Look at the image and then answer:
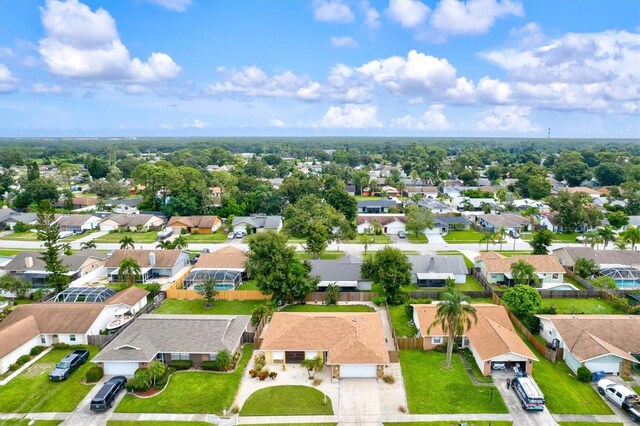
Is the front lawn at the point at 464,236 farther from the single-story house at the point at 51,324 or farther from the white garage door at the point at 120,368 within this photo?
the white garage door at the point at 120,368

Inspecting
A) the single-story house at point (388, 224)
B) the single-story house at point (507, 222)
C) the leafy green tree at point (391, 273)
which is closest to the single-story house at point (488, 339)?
the leafy green tree at point (391, 273)

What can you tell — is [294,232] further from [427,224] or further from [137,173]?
[137,173]

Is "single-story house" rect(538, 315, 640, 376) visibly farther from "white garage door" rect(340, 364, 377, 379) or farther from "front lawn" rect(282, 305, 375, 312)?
"front lawn" rect(282, 305, 375, 312)

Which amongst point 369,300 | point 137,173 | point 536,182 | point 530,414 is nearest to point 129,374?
point 369,300

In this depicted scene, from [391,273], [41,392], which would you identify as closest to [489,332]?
[391,273]

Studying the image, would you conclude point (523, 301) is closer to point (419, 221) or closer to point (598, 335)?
point (598, 335)

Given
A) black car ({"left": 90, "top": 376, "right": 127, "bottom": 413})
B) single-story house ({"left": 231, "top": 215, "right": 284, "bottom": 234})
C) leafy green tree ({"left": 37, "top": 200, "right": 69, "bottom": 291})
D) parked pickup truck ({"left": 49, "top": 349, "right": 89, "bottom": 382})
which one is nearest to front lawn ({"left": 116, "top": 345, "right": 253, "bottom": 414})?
black car ({"left": 90, "top": 376, "right": 127, "bottom": 413})
